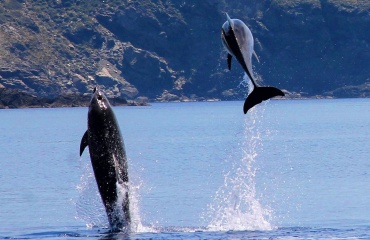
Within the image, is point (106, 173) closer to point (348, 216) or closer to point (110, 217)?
point (110, 217)

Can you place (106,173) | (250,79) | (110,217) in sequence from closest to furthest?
(250,79) → (106,173) → (110,217)

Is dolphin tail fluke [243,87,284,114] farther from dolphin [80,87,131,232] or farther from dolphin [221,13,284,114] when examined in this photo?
dolphin [80,87,131,232]

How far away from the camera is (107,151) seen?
24234 millimetres

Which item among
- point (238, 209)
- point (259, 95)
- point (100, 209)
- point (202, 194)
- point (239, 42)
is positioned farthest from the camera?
point (202, 194)

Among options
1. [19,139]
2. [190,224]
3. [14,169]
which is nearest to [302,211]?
[190,224]

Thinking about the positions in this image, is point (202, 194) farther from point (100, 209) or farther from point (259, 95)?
point (259, 95)

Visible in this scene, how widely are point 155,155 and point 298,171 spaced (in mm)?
17182

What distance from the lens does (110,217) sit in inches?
1068

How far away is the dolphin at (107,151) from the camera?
23.7m

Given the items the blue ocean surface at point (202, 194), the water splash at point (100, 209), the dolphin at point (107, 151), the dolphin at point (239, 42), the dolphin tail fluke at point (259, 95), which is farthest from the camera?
the blue ocean surface at point (202, 194)

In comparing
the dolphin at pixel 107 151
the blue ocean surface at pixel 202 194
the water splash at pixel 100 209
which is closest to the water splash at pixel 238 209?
the blue ocean surface at pixel 202 194

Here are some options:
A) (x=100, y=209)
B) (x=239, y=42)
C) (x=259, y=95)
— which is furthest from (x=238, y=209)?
(x=239, y=42)

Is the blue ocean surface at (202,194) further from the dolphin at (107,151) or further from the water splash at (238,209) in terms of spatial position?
the dolphin at (107,151)

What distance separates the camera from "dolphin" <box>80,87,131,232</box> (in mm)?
23688
